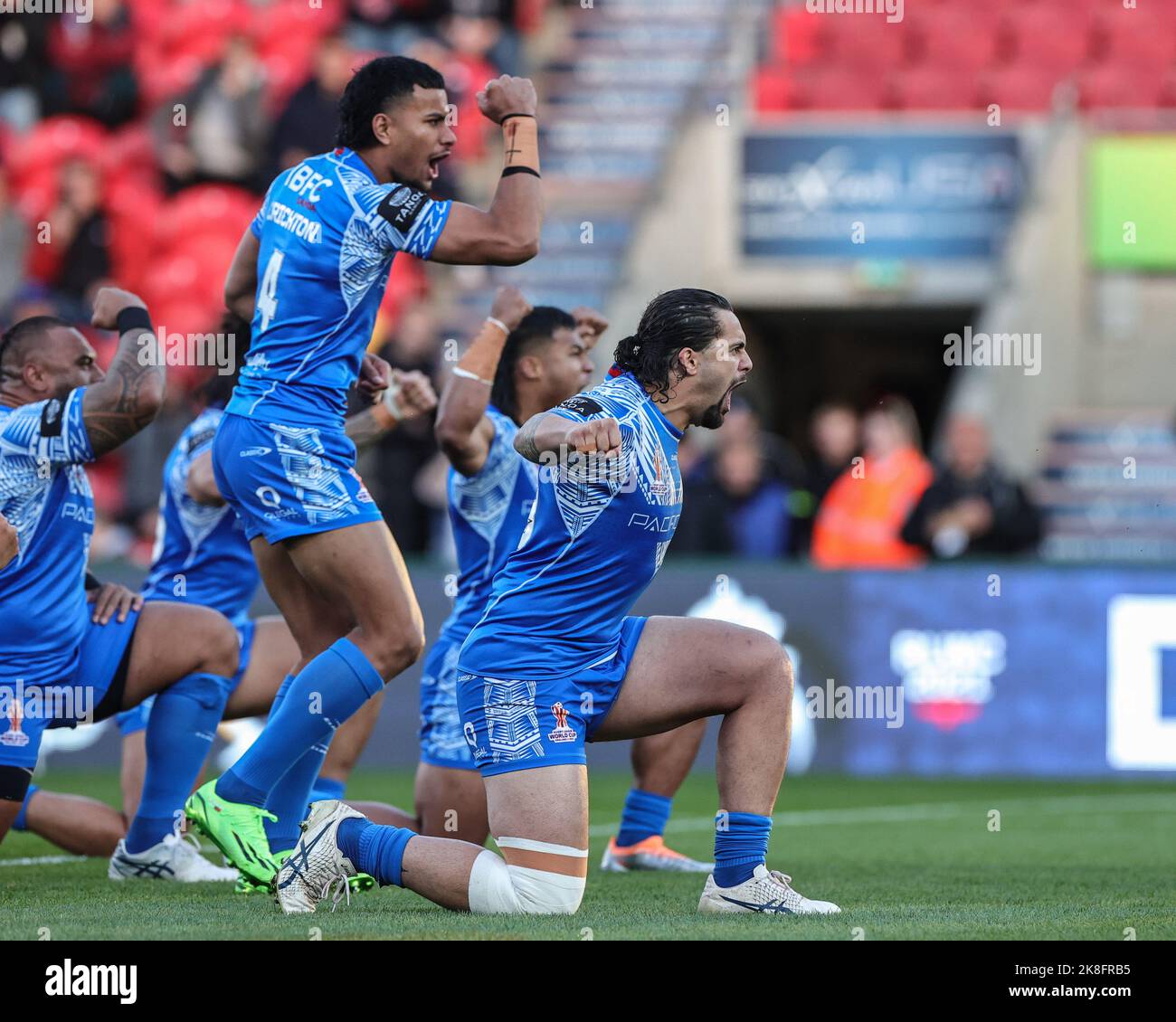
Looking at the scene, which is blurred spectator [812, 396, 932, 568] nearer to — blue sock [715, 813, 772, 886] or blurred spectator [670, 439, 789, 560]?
blurred spectator [670, 439, 789, 560]

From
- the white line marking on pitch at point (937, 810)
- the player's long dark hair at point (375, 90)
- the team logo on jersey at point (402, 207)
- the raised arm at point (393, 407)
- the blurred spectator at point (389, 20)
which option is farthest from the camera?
the blurred spectator at point (389, 20)

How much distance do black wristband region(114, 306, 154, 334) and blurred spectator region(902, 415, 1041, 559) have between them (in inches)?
283

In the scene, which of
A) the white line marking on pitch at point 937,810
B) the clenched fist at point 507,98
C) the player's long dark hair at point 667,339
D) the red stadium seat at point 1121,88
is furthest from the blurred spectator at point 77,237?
the player's long dark hair at point 667,339

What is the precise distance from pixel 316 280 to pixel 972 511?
7.41 metres

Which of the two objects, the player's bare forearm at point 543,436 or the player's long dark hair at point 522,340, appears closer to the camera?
the player's bare forearm at point 543,436

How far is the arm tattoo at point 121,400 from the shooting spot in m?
5.93

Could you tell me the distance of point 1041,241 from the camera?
15.4 metres

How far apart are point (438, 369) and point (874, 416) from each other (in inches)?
122

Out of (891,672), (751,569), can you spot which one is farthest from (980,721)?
(751,569)

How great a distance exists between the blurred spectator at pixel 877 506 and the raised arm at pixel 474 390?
6386 mm

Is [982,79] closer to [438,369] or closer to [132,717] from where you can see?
[438,369]

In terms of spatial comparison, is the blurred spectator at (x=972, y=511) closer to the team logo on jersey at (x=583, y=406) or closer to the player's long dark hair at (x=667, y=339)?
the player's long dark hair at (x=667, y=339)
